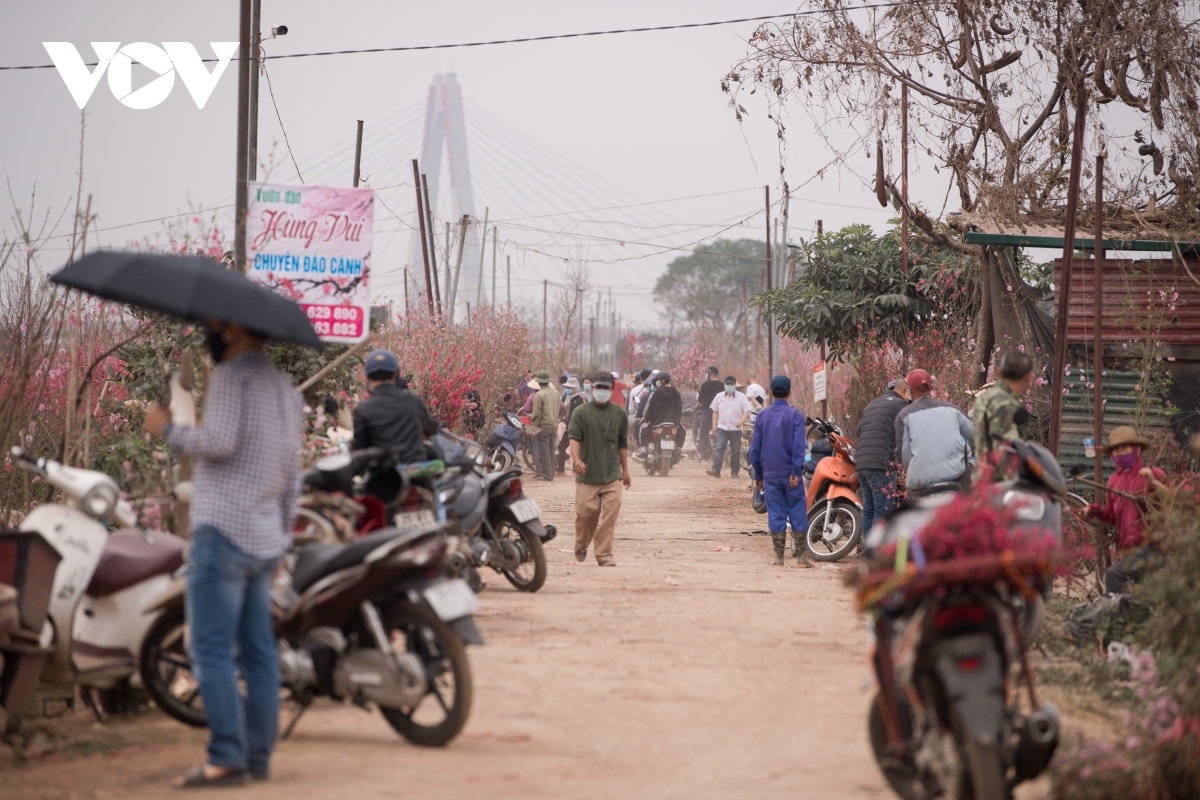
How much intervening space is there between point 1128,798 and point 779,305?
16.4 meters

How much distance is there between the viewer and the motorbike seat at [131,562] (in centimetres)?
634

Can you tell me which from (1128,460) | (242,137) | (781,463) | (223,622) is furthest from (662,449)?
(223,622)

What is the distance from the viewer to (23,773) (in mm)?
5648

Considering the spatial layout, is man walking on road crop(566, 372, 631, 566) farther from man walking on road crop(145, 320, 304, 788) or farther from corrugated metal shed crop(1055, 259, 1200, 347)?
man walking on road crop(145, 320, 304, 788)

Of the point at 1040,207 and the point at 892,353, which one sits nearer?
the point at 1040,207

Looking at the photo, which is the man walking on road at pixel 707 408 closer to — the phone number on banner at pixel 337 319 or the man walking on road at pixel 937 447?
the man walking on road at pixel 937 447

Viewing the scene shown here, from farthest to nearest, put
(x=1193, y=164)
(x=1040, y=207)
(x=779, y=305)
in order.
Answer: (x=779, y=305) → (x=1040, y=207) → (x=1193, y=164)

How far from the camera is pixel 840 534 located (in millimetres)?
14164

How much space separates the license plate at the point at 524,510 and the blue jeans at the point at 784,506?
3.09 metres

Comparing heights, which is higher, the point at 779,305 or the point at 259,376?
the point at 779,305

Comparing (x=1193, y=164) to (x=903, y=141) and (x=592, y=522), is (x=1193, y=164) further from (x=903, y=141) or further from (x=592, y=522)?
(x=592, y=522)

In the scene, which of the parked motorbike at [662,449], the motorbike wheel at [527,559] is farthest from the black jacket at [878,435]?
the parked motorbike at [662,449]

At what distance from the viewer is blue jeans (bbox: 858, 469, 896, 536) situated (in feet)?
43.1

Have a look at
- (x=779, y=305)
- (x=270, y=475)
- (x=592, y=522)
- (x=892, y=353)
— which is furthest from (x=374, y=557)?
(x=779, y=305)
